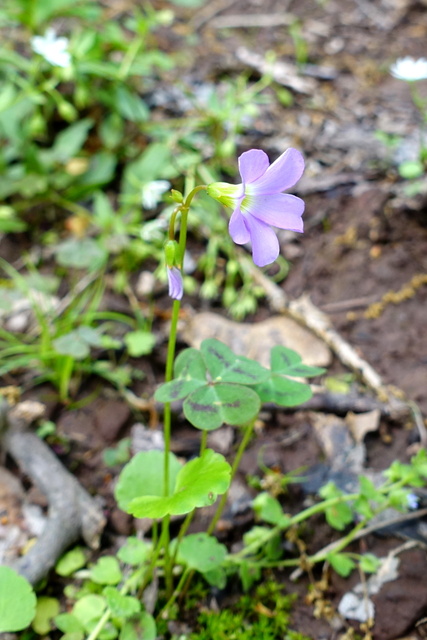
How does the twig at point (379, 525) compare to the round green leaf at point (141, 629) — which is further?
the twig at point (379, 525)

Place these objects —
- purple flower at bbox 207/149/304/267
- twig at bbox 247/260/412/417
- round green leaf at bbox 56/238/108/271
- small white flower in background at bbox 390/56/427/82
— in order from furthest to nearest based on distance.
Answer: small white flower in background at bbox 390/56/427/82
round green leaf at bbox 56/238/108/271
twig at bbox 247/260/412/417
purple flower at bbox 207/149/304/267

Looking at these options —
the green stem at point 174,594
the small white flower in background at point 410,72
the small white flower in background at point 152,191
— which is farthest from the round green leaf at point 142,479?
the small white flower in background at point 410,72

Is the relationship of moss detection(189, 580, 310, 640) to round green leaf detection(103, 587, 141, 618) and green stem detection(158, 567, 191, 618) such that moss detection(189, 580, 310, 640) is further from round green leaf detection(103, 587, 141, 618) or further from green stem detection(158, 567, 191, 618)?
round green leaf detection(103, 587, 141, 618)

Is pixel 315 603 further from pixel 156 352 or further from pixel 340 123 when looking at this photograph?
pixel 340 123

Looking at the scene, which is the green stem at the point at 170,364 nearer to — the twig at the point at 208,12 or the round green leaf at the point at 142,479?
the round green leaf at the point at 142,479

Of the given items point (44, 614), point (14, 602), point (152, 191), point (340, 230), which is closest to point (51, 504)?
point (44, 614)

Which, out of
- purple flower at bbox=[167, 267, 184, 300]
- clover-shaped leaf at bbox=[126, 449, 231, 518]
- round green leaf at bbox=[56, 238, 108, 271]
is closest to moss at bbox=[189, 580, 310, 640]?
clover-shaped leaf at bbox=[126, 449, 231, 518]

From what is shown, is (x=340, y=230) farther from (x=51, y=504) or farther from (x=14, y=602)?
(x=14, y=602)
